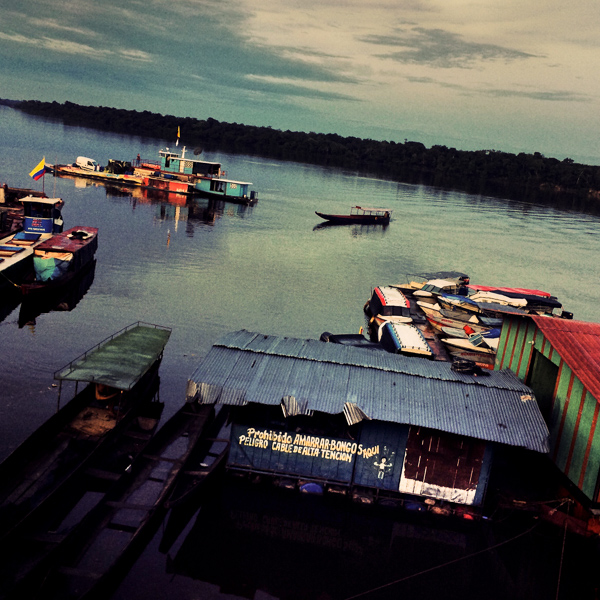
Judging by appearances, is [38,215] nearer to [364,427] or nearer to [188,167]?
[364,427]

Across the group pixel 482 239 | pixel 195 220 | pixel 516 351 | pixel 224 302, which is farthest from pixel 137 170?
pixel 516 351

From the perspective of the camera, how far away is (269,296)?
146 ft

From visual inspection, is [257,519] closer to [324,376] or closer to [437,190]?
[324,376]

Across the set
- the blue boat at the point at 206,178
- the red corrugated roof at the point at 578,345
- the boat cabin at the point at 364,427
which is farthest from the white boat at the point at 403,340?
the blue boat at the point at 206,178

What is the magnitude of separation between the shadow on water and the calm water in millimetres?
57

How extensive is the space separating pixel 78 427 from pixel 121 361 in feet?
9.45

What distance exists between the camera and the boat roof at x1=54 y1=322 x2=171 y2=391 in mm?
20078

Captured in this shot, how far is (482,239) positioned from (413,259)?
78.4 ft

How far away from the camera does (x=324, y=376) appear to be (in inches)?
777

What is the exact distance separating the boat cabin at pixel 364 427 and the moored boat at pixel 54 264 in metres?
21.9

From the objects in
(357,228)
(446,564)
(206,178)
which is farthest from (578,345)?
(206,178)

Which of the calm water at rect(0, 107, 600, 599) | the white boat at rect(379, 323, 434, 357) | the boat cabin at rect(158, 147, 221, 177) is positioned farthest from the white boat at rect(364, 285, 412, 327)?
the boat cabin at rect(158, 147, 221, 177)

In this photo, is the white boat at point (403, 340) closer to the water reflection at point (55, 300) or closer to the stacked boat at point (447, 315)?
the stacked boat at point (447, 315)

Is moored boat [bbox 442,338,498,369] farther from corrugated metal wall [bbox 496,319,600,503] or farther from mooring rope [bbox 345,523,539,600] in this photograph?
mooring rope [bbox 345,523,539,600]
